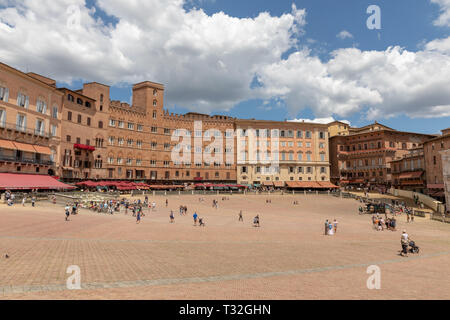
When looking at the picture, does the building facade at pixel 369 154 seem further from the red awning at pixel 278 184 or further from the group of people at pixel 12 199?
the group of people at pixel 12 199

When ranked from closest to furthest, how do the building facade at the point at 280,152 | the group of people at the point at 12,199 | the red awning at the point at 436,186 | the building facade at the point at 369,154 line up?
the group of people at the point at 12,199
the red awning at the point at 436,186
the building facade at the point at 369,154
the building facade at the point at 280,152

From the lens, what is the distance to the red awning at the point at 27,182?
1607 inches

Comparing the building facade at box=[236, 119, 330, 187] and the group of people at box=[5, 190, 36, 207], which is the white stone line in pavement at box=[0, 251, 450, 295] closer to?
the group of people at box=[5, 190, 36, 207]

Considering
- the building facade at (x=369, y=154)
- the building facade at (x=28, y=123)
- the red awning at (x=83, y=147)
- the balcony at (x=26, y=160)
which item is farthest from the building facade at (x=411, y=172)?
the building facade at (x=28, y=123)

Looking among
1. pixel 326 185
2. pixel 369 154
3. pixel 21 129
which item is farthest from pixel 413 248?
pixel 369 154

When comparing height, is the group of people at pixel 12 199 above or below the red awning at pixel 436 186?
below

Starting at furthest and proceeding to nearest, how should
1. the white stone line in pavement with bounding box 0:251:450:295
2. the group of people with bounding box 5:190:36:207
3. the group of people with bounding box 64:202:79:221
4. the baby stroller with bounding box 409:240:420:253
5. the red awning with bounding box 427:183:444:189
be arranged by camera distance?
1. the red awning with bounding box 427:183:444:189
2. the group of people with bounding box 5:190:36:207
3. the group of people with bounding box 64:202:79:221
4. the baby stroller with bounding box 409:240:420:253
5. the white stone line in pavement with bounding box 0:251:450:295

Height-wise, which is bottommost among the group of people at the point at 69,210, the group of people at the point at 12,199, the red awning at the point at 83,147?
the group of people at the point at 69,210

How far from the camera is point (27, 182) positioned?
145 ft

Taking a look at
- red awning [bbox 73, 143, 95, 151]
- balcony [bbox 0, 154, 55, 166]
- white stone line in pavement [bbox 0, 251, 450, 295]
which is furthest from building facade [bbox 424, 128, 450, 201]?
balcony [bbox 0, 154, 55, 166]

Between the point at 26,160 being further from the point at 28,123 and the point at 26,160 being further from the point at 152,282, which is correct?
the point at 152,282

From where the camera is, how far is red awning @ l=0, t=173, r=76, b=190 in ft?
134

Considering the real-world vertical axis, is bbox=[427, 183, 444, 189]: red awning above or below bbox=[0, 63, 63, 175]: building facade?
below
